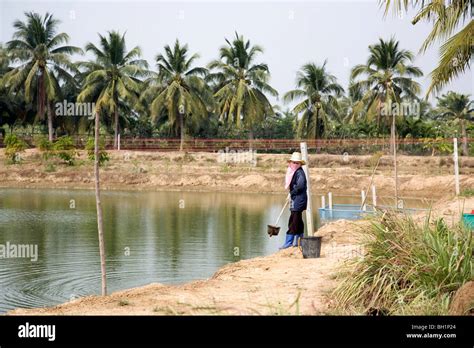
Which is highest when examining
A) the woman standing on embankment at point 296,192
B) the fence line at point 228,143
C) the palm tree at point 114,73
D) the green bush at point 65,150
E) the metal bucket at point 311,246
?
the palm tree at point 114,73

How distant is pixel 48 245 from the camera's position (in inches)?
602

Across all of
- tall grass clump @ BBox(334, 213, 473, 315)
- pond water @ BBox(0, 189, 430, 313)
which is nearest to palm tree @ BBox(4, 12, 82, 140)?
pond water @ BBox(0, 189, 430, 313)

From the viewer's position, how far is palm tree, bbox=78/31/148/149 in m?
40.4

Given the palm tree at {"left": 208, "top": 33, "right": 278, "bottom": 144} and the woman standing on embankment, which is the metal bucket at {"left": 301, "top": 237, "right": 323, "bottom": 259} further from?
the palm tree at {"left": 208, "top": 33, "right": 278, "bottom": 144}

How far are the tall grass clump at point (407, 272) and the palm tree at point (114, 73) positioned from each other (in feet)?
110

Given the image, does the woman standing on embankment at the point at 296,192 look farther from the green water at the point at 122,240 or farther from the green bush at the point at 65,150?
the green bush at the point at 65,150

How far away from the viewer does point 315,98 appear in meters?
42.3

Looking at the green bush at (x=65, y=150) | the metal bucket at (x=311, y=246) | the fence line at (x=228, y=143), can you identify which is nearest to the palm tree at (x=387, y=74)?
the fence line at (x=228, y=143)

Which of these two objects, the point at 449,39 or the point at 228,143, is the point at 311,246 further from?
the point at 228,143

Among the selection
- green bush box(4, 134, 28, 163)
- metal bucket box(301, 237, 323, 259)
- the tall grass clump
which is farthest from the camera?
green bush box(4, 134, 28, 163)

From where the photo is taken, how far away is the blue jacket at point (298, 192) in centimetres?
1096

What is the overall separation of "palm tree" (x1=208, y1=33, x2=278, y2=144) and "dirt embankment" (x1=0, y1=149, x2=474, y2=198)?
4470mm
